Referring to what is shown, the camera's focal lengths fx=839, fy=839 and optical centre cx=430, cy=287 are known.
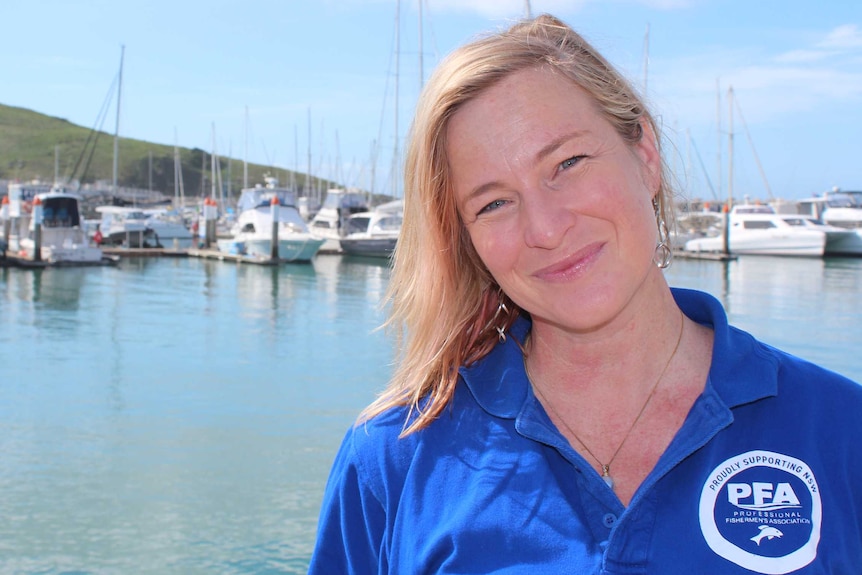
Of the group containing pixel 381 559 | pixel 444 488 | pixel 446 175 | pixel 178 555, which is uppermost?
pixel 446 175

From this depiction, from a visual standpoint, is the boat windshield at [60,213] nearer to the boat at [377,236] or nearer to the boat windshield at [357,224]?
the boat at [377,236]

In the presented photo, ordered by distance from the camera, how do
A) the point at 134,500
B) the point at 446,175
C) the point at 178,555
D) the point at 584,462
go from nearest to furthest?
1. the point at 584,462
2. the point at 446,175
3. the point at 178,555
4. the point at 134,500

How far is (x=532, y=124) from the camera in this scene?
63.9 inches

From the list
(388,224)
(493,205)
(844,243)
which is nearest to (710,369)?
(493,205)

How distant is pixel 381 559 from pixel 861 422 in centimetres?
91

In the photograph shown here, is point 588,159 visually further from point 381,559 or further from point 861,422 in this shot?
point 381,559

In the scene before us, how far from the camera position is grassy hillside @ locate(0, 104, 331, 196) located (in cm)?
11331

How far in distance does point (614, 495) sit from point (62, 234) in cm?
3765

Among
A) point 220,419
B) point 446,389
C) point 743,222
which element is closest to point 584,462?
point 446,389

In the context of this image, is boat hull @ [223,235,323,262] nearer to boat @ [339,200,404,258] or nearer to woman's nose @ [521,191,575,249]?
boat @ [339,200,404,258]

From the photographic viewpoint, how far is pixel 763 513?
56.6 inches

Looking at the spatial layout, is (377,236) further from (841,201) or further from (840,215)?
(841,201)

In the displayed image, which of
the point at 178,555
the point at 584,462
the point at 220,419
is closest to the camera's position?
the point at 584,462

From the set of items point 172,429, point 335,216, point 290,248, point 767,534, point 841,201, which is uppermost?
point 841,201
